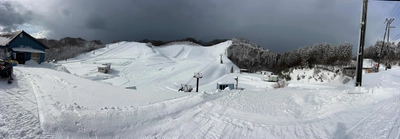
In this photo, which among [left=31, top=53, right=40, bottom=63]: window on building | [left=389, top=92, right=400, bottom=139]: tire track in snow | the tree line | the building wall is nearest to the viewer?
[left=389, top=92, right=400, bottom=139]: tire track in snow

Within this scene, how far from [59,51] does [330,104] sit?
3318 inches

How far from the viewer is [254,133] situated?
4.63 m

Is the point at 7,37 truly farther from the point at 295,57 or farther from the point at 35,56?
the point at 295,57

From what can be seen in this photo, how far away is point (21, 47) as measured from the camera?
24.5 metres

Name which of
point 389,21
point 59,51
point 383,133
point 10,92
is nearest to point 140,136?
point 383,133

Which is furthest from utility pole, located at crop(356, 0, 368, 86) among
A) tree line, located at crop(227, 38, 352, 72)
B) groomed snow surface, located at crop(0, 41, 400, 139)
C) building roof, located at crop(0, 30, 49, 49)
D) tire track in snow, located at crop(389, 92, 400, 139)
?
building roof, located at crop(0, 30, 49, 49)

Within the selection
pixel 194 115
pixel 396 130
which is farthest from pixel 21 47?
pixel 396 130

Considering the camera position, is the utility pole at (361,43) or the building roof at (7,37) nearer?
the utility pole at (361,43)

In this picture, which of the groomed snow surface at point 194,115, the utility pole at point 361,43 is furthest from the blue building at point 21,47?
the utility pole at point 361,43

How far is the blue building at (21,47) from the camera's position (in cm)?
2284

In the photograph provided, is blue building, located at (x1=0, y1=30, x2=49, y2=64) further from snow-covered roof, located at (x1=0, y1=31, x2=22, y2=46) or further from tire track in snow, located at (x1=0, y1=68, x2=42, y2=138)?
tire track in snow, located at (x1=0, y1=68, x2=42, y2=138)

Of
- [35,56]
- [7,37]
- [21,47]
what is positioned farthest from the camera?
[35,56]

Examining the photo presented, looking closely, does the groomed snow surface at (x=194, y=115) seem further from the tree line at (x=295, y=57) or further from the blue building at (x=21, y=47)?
the tree line at (x=295, y=57)

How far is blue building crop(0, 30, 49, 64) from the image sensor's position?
22844mm
